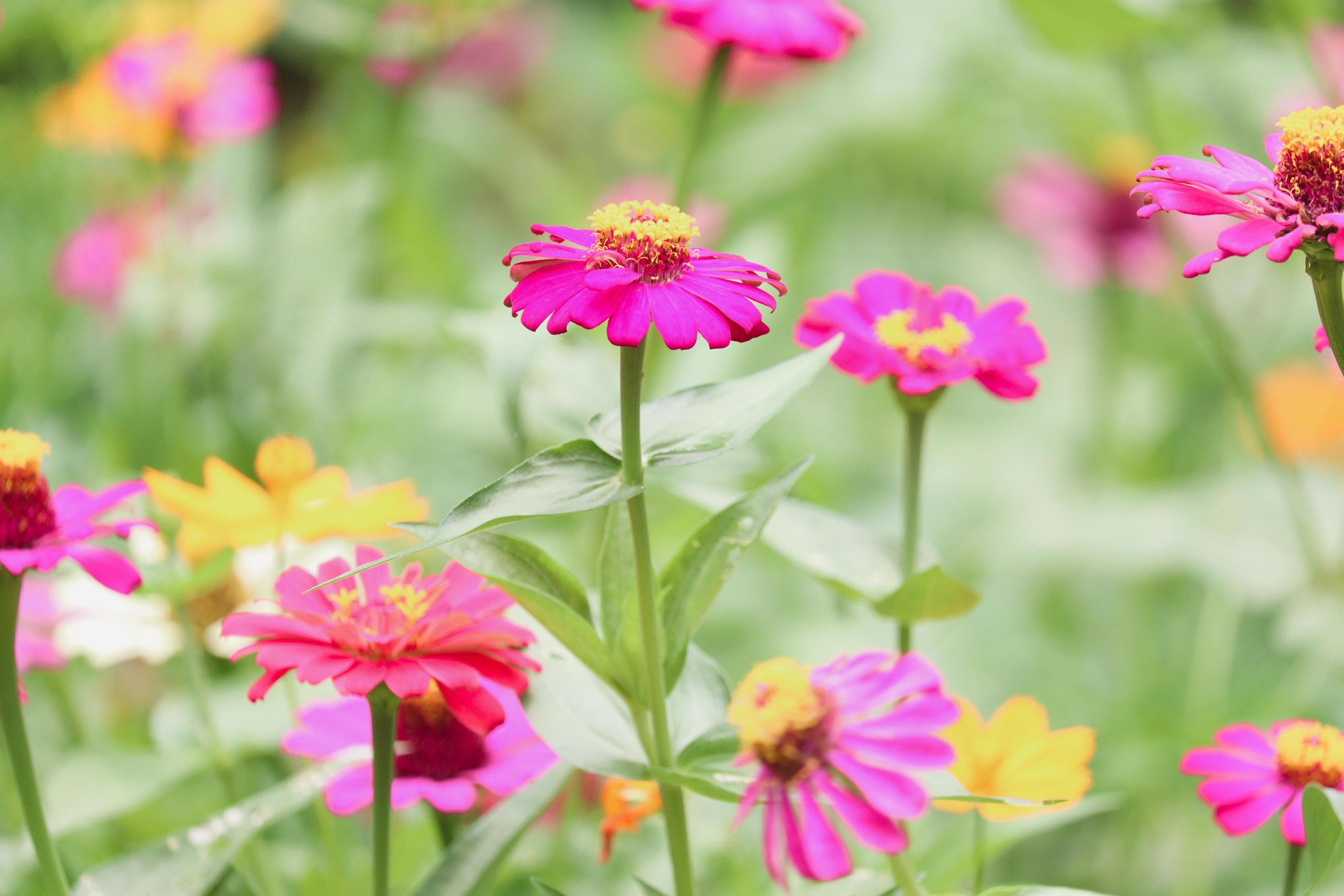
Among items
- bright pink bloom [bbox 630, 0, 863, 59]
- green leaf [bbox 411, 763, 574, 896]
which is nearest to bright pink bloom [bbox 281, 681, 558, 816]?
green leaf [bbox 411, 763, 574, 896]

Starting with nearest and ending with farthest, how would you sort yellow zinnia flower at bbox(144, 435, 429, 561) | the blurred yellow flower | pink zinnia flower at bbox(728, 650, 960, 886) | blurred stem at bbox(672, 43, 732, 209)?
pink zinnia flower at bbox(728, 650, 960, 886) → yellow zinnia flower at bbox(144, 435, 429, 561) → blurred stem at bbox(672, 43, 732, 209) → the blurred yellow flower

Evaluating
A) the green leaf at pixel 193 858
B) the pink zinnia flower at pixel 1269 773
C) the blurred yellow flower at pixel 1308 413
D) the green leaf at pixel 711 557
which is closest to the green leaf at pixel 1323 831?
the pink zinnia flower at pixel 1269 773

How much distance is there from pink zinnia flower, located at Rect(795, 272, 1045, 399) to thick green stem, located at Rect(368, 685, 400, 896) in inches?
5.2

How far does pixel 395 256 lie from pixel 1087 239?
0.48 metres

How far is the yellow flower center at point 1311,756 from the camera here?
0.28m

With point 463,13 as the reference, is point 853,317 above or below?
below

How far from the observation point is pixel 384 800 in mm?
271

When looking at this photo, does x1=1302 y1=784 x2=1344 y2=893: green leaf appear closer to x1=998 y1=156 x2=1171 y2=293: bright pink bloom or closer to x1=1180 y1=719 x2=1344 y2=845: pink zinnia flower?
x1=1180 y1=719 x2=1344 y2=845: pink zinnia flower

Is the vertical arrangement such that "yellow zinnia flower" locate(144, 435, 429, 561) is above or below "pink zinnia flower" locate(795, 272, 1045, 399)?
below

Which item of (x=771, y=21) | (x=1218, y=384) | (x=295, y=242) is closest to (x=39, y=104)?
(x=295, y=242)

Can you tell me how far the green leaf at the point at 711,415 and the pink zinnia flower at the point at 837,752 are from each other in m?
0.05

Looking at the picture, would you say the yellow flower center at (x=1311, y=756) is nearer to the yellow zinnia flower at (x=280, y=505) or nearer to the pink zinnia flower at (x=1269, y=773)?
the pink zinnia flower at (x=1269, y=773)

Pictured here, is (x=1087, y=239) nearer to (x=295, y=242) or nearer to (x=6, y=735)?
(x=295, y=242)

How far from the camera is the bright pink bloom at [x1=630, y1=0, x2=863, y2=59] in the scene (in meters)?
0.43
